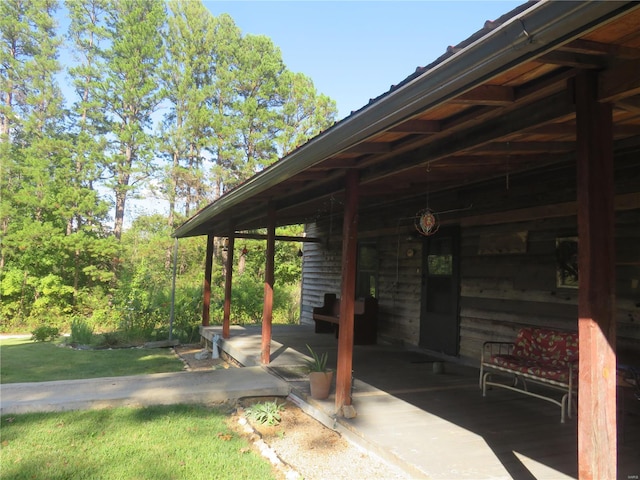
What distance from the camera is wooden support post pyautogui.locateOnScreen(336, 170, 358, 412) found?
3754 millimetres

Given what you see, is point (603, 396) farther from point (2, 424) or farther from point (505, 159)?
point (2, 424)

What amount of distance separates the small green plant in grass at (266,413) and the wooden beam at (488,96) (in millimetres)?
3084

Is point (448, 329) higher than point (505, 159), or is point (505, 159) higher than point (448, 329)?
point (505, 159)

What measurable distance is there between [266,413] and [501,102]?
317 centimetres

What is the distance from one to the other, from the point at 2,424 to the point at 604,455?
4286mm

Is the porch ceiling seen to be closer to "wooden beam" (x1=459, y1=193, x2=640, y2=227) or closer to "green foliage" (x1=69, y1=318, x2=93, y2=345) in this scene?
"wooden beam" (x1=459, y1=193, x2=640, y2=227)

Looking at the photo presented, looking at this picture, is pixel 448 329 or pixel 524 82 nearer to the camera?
pixel 524 82

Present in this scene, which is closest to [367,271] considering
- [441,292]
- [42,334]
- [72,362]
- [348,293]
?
[441,292]

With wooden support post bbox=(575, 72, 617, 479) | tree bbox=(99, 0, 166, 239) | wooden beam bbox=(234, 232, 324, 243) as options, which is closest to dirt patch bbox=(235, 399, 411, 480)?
wooden support post bbox=(575, 72, 617, 479)

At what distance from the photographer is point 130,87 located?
Result: 62.2 ft

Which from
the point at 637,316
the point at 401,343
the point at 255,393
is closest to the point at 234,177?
the point at 401,343

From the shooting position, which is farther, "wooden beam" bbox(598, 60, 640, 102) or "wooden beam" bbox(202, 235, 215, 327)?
"wooden beam" bbox(202, 235, 215, 327)

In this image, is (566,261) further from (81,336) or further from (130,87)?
(130,87)

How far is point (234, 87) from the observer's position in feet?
70.3
